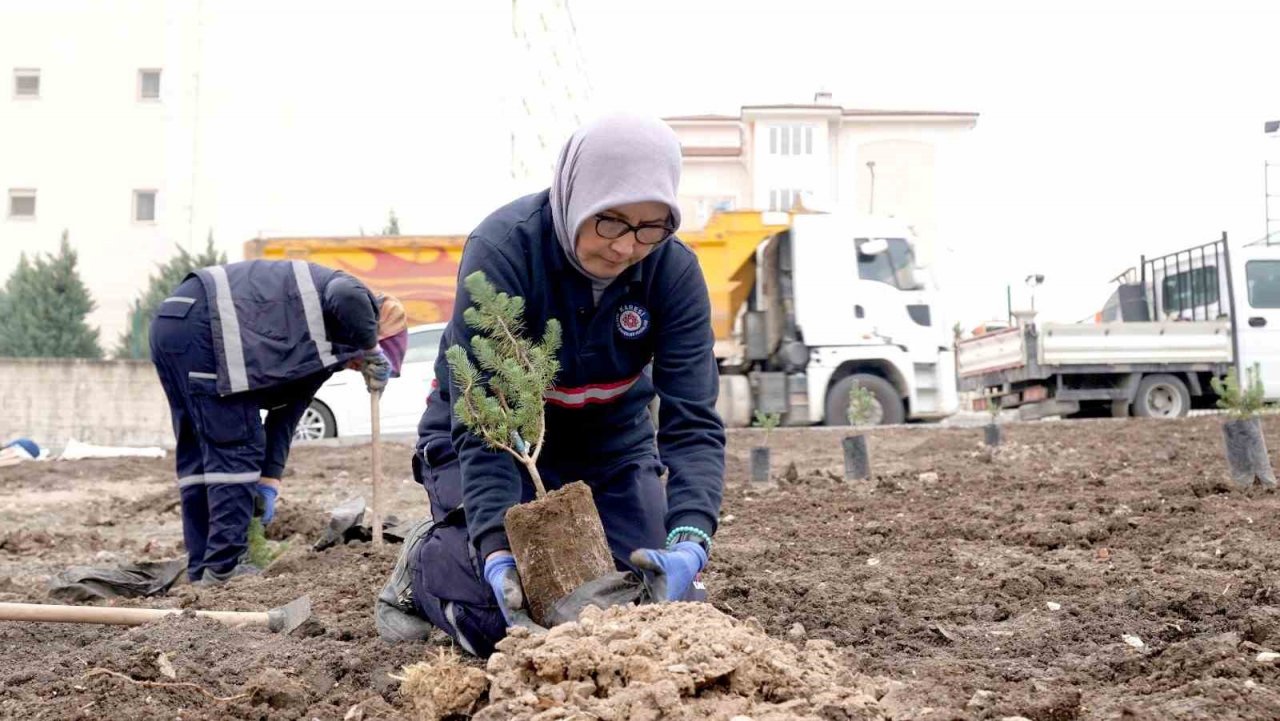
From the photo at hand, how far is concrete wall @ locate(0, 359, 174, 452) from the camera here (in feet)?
52.1

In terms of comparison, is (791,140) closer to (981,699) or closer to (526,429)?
(526,429)

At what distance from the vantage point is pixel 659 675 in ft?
7.11

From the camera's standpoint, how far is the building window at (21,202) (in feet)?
84.9

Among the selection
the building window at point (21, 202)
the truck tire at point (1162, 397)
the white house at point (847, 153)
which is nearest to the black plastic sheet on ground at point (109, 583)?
the truck tire at point (1162, 397)

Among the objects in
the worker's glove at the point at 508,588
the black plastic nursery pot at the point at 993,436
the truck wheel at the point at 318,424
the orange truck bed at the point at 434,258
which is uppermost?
the orange truck bed at the point at 434,258

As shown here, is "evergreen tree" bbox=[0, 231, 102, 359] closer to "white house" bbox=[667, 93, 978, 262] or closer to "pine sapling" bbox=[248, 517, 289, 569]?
"pine sapling" bbox=[248, 517, 289, 569]

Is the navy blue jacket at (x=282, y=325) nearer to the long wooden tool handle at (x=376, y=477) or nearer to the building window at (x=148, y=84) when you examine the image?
the long wooden tool handle at (x=376, y=477)

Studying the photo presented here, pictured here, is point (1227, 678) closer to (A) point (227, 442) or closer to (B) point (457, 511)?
(B) point (457, 511)

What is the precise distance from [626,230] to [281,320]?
2.83 m

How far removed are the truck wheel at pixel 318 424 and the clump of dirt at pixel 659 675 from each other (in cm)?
1114

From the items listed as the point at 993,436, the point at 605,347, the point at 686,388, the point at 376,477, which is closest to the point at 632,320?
the point at 605,347

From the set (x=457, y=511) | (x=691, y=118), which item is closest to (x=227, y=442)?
(x=457, y=511)

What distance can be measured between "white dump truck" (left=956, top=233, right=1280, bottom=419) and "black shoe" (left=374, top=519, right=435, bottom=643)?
1203cm

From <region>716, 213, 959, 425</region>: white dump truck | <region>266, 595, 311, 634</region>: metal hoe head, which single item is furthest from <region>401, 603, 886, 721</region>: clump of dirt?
<region>716, 213, 959, 425</region>: white dump truck
